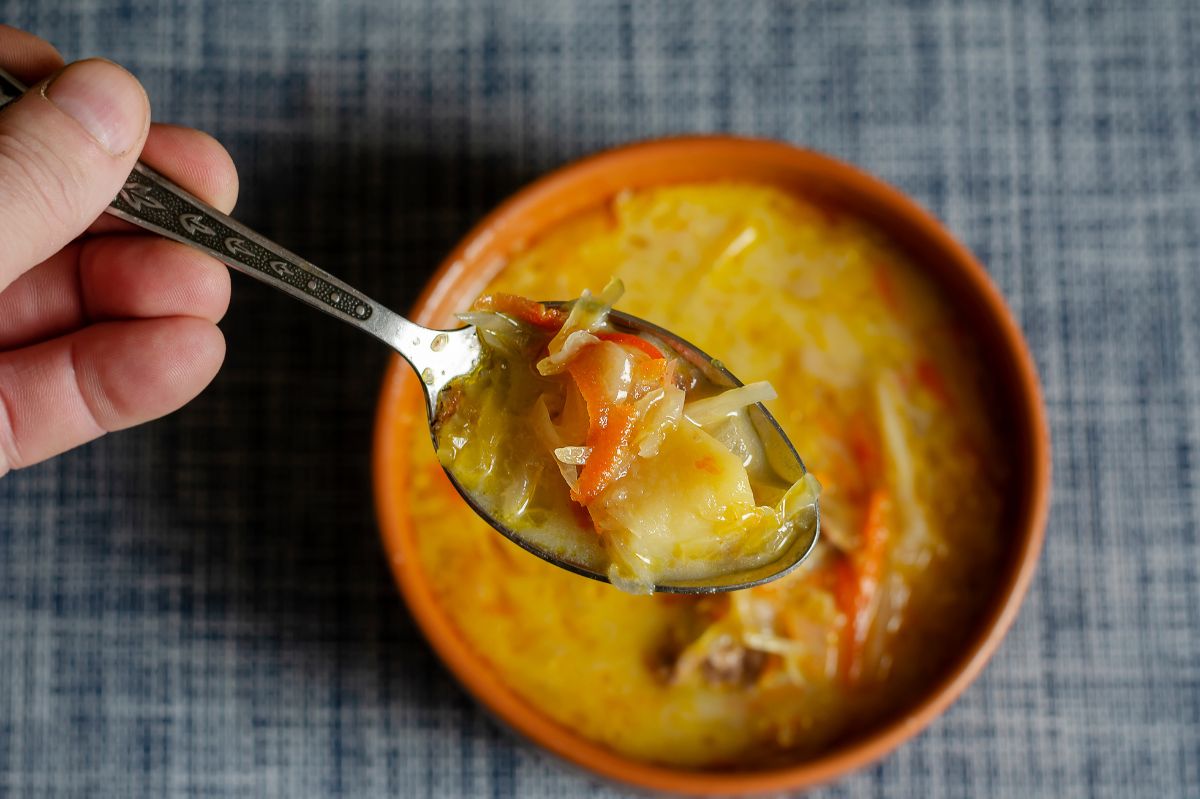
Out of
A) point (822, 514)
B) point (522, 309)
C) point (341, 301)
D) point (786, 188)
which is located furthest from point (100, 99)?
point (822, 514)

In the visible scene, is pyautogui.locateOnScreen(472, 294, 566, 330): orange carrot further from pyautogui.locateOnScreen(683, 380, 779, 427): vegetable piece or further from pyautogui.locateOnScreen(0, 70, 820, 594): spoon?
pyautogui.locateOnScreen(683, 380, 779, 427): vegetable piece

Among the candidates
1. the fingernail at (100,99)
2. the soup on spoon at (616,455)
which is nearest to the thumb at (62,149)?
the fingernail at (100,99)

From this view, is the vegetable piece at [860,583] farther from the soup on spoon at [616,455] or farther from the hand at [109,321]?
the hand at [109,321]

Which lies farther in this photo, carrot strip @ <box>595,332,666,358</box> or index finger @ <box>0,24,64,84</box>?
index finger @ <box>0,24,64,84</box>

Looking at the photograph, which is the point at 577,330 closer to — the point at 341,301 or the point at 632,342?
the point at 632,342

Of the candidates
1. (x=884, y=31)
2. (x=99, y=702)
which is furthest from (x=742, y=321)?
(x=99, y=702)

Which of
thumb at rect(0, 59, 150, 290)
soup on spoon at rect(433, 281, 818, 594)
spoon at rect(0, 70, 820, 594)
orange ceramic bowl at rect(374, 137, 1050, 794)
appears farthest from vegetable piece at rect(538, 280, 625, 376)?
thumb at rect(0, 59, 150, 290)
